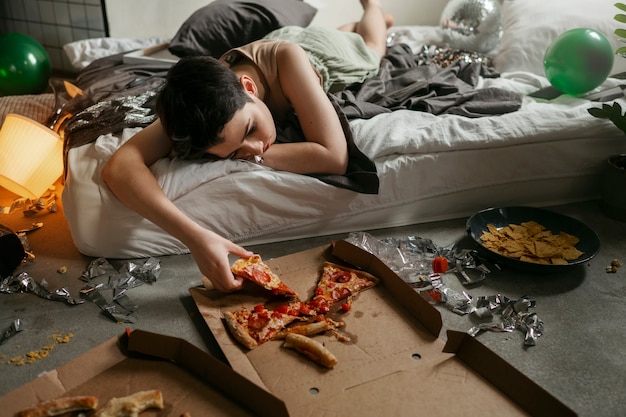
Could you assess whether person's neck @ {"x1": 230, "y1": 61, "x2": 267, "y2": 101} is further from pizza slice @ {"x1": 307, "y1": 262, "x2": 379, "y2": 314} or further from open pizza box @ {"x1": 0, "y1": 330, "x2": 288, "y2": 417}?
open pizza box @ {"x1": 0, "y1": 330, "x2": 288, "y2": 417}

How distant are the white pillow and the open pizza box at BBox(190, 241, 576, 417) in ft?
4.60

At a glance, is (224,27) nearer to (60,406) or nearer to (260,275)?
(260,275)

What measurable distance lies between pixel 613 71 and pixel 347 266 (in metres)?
1.48

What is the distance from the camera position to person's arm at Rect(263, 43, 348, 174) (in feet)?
5.48

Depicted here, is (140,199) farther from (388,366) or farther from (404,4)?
(404,4)

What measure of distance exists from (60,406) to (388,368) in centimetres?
64

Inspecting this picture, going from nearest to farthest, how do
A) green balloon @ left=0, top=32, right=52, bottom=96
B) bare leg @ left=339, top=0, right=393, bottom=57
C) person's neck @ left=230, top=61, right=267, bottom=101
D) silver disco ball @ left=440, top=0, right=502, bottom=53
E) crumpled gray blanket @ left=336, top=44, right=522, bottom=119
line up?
person's neck @ left=230, top=61, right=267, bottom=101
crumpled gray blanket @ left=336, top=44, right=522, bottom=119
bare leg @ left=339, top=0, right=393, bottom=57
silver disco ball @ left=440, top=0, right=502, bottom=53
green balloon @ left=0, top=32, right=52, bottom=96

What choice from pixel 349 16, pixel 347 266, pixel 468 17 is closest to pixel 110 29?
pixel 349 16

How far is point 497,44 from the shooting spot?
2.70 metres

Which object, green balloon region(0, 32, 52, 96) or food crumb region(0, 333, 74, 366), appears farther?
green balloon region(0, 32, 52, 96)

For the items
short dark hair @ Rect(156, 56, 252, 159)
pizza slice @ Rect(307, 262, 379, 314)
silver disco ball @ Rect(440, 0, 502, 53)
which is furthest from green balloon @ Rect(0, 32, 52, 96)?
pizza slice @ Rect(307, 262, 379, 314)

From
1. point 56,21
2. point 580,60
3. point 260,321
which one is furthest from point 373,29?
point 56,21

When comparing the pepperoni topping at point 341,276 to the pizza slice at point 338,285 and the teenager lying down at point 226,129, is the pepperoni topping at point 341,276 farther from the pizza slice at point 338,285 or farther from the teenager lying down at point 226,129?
the teenager lying down at point 226,129

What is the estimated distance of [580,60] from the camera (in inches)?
79.0
